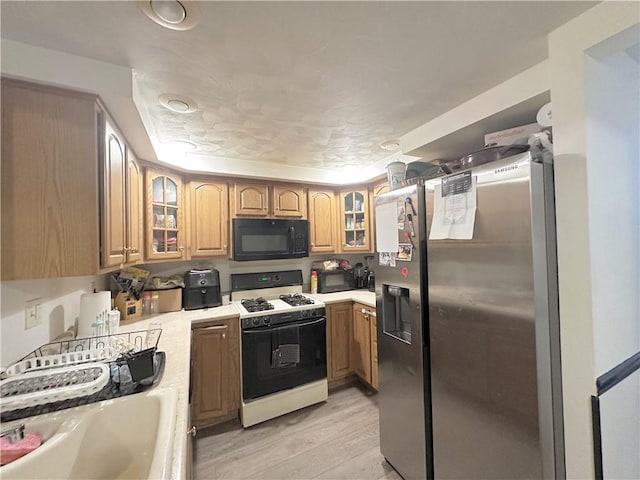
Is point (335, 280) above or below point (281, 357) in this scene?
above

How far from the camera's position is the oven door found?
2205mm

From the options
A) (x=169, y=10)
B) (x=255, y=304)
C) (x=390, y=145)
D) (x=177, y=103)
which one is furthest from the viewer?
(x=255, y=304)

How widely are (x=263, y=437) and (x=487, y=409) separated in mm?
1664

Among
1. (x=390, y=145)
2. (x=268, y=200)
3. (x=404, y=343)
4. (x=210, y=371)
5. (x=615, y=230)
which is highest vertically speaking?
(x=390, y=145)

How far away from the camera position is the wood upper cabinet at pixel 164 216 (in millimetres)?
2123

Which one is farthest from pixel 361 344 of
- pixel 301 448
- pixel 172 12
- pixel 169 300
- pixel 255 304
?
pixel 172 12

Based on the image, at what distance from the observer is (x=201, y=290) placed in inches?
95.0

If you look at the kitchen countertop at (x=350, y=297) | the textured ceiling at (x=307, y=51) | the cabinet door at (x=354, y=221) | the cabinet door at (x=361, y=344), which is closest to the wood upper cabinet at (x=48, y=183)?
the textured ceiling at (x=307, y=51)

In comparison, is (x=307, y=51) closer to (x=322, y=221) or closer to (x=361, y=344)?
(x=322, y=221)

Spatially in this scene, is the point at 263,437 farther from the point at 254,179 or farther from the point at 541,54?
the point at 541,54

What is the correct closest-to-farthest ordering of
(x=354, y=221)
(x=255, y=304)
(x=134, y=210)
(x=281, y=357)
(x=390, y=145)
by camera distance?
(x=134, y=210) → (x=390, y=145) → (x=281, y=357) → (x=255, y=304) → (x=354, y=221)

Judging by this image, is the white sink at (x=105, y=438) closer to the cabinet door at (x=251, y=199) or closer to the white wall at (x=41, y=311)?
the white wall at (x=41, y=311)

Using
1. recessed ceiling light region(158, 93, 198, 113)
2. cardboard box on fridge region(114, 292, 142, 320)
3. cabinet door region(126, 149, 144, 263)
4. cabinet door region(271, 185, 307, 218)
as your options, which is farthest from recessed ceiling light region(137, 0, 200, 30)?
cardboard box on fridge region(114, 292, 142, 320)

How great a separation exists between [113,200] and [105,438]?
3.46 ft
